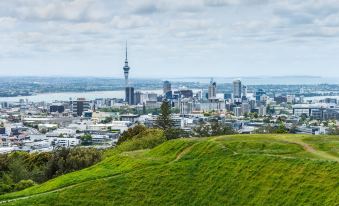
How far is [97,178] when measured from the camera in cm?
2345

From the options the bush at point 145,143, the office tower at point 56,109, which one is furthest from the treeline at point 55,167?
the office tower at point 56,109

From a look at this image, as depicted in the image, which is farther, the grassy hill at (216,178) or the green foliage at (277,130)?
the green foliage at (277,130)

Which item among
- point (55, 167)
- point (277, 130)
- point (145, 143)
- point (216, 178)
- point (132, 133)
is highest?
point (216, 178)

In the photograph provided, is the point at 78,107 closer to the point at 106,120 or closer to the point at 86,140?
the point at 106,120

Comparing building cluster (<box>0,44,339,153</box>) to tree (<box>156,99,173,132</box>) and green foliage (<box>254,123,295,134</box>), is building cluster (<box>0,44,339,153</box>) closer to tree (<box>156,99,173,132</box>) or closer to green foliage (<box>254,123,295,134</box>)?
green foliage (<box>254,123,295,134</box>)

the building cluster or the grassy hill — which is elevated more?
the grassy hill

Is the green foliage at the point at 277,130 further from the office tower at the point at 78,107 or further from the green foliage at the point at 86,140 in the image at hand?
the office tower at the point at 78,107

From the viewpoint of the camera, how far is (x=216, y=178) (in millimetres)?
21656

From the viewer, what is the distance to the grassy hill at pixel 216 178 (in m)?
19.9

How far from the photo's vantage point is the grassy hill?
782 inches

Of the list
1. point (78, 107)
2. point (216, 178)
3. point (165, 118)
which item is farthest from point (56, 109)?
point (216, 178)

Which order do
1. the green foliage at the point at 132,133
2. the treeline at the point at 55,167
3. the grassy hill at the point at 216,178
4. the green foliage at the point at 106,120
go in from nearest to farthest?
the grassy hill at the point at 216,178 → the treeline at the point at 55,167 → the green foliage at the point at 132,133 → the green foliage at the point at 106,120

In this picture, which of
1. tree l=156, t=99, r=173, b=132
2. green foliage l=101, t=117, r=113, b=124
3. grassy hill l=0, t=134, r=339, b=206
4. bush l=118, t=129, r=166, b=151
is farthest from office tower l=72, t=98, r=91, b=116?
grassy hill l=0, t=134, r=339, b=206

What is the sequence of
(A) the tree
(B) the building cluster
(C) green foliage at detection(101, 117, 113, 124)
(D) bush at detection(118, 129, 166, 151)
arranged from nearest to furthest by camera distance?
(D) bush at detection(118, 129, 166, 151), (A) the tree, (B) the building cluster, (C) green foliage at detection(101, 117, 113, 124)
